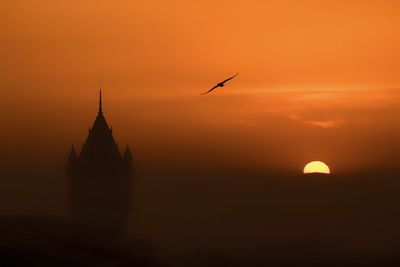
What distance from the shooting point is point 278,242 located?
519 feet

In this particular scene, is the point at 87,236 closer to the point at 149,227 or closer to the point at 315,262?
the point at 315,262

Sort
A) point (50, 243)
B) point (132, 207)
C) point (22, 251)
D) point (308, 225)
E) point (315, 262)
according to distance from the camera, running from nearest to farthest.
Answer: point (22, 251)
point (50, 243)
point (315, 262)
point (132, 207)
point (308, 225)

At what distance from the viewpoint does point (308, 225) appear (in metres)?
184

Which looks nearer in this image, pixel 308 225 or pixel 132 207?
pixel 132 207

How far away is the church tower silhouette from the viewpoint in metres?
153

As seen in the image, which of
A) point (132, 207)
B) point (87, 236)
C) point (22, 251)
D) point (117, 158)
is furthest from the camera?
point (132, 207)

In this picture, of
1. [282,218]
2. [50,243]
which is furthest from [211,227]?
[50,243]

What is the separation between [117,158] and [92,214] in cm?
1091

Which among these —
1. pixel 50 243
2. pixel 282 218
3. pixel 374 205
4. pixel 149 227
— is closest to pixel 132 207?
pixel 149 227

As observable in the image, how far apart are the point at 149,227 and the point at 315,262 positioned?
40.5 m

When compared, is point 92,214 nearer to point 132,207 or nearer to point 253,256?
point 132,207

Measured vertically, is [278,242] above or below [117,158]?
below

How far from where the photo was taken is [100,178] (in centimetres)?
15688

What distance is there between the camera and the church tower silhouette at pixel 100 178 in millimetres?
153125
